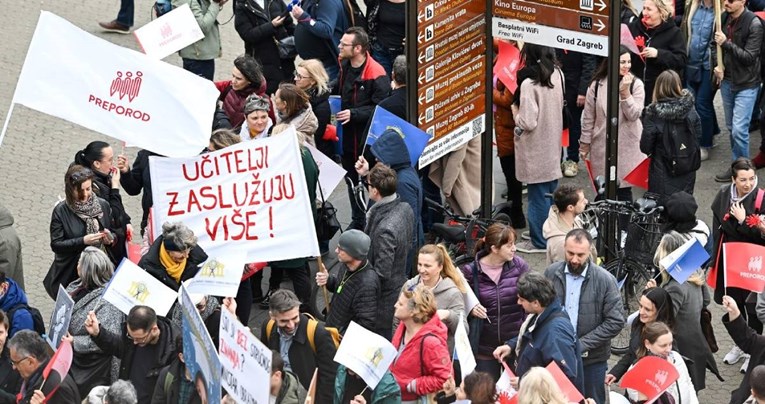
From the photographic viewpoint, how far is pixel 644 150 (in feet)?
44.8

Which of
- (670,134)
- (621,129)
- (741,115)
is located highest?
(670,134)

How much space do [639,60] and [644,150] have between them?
2.09 metres

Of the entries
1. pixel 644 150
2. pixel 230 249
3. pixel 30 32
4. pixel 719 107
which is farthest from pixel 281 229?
pixel 30 32

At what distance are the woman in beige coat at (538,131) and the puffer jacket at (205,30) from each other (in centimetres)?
370

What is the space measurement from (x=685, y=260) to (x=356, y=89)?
4485mm

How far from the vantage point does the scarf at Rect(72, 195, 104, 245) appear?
11719 mm

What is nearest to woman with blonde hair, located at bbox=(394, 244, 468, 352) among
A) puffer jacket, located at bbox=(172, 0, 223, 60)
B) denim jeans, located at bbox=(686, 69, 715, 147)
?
→ puffer jacket, located at bbox=(172, 0, 223, 60)

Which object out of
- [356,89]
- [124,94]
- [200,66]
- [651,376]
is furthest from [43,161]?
[651,376]

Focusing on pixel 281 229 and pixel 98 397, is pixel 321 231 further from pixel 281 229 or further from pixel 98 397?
pixel 98 397

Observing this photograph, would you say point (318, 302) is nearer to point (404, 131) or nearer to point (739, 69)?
point (404, 131)

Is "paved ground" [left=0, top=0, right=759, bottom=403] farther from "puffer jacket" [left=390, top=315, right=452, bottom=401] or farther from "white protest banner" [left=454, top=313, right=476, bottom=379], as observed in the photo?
"puffer jacket" [left=390, top=315, right=452, bottom=401]

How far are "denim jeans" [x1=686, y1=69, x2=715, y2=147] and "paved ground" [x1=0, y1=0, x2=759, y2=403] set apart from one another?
10.1 inches

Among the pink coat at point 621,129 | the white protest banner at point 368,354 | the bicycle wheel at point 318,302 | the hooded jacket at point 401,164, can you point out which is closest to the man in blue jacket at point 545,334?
the white protest banner at point 368,354

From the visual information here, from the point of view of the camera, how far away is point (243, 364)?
28.9 feet
